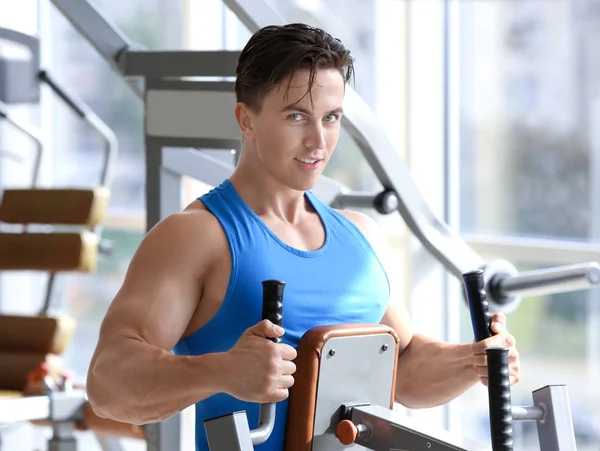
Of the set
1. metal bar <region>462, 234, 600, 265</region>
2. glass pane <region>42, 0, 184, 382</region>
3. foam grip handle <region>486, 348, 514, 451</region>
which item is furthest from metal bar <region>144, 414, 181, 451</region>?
glass pane <region>42, 0, 184, 382</region>

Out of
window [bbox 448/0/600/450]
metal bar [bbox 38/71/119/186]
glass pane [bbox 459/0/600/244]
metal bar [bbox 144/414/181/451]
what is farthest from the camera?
glass pane [bbox 459/0/600/244]

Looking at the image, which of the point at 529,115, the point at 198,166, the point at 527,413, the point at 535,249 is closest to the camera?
the point at 527,413

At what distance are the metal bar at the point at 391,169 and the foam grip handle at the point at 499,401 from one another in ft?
2.68

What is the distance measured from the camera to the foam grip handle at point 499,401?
1.34 meters

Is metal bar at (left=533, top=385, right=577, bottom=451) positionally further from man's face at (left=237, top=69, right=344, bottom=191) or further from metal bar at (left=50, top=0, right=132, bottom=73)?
metal bar at (left=50, top=0, right=132, bottom=73)

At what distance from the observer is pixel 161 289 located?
59.2 inches

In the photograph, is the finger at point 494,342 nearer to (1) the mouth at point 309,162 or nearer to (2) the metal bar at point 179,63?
(1) the mouth at point 309,162

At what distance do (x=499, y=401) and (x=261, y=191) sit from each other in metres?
0.55

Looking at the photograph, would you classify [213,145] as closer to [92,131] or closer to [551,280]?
[551,280]

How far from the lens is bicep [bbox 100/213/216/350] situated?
58.5 inches

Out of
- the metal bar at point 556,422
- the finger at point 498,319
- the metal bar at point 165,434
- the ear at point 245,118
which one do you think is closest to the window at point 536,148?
the metal bar at point 165,434

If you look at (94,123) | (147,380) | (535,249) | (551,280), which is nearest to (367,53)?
(535,249)

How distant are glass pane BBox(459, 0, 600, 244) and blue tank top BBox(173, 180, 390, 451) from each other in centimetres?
400

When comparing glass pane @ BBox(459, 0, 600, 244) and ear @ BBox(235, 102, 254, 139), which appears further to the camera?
glass pane @ BBox(459, 0, 600, 244)
